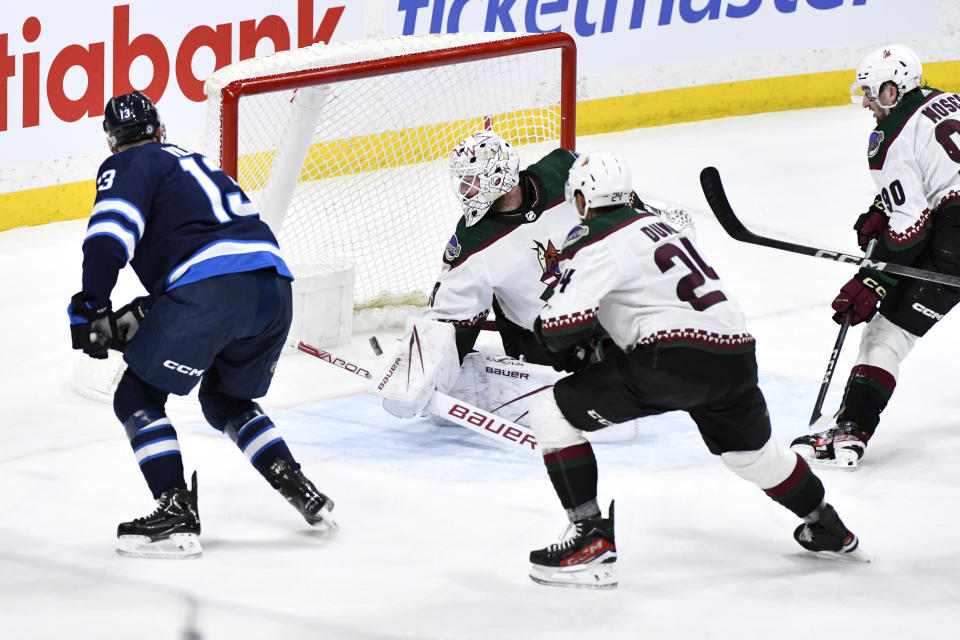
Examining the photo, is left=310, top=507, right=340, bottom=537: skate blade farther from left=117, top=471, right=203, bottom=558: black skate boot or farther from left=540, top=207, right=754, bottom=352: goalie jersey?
left=540, top=207, right=754, bottom=352: goalie jersey

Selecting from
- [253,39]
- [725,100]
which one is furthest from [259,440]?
[725,100]

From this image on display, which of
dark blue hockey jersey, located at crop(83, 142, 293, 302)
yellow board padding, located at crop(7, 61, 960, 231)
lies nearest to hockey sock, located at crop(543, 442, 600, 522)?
dark blue hockey jersey, located at crop(83, 142, 293, 302)

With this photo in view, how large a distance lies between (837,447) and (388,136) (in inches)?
84.7

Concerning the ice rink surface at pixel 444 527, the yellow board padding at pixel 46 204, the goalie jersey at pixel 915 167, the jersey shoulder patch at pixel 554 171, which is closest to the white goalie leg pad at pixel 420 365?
the ice rink surface at pixel 444 527

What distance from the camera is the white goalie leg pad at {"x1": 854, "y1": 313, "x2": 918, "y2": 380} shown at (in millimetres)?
4012

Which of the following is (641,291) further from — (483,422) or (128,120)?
(128,120)

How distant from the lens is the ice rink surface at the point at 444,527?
299 cm

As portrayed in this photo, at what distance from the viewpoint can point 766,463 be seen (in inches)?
124

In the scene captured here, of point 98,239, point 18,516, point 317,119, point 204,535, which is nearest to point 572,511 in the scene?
point 204,535

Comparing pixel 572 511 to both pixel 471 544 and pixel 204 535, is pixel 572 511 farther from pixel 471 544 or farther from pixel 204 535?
pixel 204 535

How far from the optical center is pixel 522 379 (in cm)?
417

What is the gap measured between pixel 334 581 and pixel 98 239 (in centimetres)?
90

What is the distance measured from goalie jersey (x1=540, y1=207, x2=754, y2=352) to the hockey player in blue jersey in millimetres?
715

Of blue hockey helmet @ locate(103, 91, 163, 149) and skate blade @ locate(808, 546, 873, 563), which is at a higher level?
blue hockey helmet @ locate(103, 91, 163, 149)
